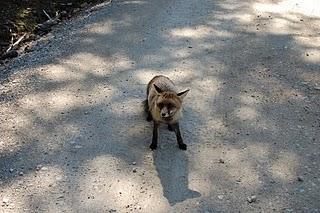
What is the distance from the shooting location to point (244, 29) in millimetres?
9492

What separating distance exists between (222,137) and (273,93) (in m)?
1.48

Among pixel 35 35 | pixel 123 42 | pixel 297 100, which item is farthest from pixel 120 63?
pixel 297 100

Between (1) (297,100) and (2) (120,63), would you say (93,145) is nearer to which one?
(2) (120,63)

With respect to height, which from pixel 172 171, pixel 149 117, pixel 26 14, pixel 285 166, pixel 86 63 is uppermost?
pixel 26 14

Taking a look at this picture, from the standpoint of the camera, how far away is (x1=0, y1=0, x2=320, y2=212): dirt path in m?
5.44

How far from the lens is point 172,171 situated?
18.8ft

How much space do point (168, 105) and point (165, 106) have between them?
42mm

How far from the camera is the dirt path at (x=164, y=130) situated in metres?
5.44

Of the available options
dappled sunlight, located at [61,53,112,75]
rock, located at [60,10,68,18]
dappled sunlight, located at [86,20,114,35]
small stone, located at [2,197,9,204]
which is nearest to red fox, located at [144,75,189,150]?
small stone, located at [2,197,9,204]

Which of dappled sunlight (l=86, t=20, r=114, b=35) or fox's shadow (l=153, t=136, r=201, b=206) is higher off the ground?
dappled sunlight (l=86, t=20, r=114, b=35)

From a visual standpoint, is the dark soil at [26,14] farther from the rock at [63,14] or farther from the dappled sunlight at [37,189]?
the dappled sunlight at [37,189]

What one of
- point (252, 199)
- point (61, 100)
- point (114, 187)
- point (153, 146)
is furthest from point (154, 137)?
A: point (61, 100)

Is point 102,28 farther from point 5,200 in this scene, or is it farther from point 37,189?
point 5,200

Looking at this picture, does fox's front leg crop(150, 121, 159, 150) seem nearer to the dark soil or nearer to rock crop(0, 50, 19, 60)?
rock crop(0, 50, 19, 60)
